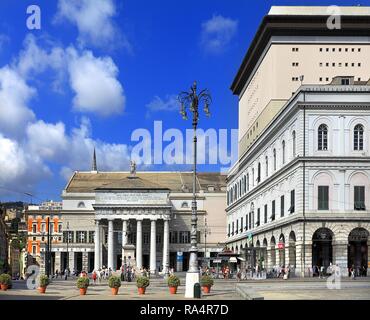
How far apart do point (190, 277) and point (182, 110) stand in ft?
26.8

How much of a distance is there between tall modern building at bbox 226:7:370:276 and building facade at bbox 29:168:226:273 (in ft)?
90.7

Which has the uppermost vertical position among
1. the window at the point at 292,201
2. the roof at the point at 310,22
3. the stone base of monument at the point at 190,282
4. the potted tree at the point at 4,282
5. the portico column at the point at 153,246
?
the roof at the point at 310,22

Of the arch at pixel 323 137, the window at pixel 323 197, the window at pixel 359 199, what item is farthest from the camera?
the window at pixel 323 197

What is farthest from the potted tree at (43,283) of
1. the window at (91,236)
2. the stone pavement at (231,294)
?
the window at (91,236)

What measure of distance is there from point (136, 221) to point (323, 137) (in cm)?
7655

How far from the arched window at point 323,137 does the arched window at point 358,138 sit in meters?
2.87

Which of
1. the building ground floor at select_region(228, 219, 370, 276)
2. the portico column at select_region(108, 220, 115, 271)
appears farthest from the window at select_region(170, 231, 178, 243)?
the building ground floor at select_region(228, 219, 370, 276)

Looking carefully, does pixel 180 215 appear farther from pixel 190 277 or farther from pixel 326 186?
pixel 190 277

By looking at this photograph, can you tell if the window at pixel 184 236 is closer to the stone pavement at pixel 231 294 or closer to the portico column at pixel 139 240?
the portico column at pixel 139 240

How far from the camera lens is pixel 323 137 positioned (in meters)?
57.0

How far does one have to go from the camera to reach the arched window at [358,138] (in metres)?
52.2

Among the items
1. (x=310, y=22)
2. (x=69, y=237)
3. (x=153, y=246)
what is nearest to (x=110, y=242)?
(x=153, y=246)

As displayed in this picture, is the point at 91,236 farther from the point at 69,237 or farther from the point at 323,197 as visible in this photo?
the point at 323,197
